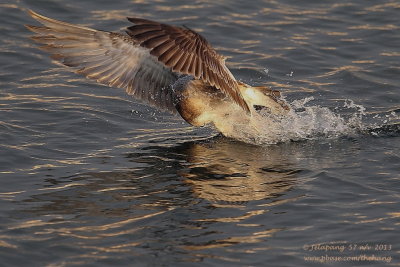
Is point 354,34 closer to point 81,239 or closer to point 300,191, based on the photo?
point 300,191

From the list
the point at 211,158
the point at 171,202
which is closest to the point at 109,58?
the point at 211,158

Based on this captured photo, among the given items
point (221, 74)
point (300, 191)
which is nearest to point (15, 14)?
point (221, 74)

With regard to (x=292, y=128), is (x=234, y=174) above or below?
below

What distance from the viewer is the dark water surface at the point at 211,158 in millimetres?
6512

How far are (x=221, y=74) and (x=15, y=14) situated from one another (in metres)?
5.57

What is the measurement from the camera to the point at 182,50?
7.61 meters

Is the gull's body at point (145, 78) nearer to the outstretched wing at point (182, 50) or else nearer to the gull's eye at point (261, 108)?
the gull's eye at point (261, 108)

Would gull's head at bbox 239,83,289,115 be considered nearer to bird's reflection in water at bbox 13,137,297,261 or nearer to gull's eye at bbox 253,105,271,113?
gull's eye at bbox 253,105,271,113

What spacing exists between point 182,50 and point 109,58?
1.61m

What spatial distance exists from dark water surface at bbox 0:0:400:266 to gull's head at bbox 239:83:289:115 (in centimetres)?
43

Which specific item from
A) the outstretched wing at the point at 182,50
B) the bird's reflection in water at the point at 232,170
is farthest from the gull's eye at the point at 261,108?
the outstretched wing at the point at 182,50

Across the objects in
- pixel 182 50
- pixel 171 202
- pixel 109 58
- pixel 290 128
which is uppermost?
pixel 182 50

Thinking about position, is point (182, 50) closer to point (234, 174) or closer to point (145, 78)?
point (234, 174)

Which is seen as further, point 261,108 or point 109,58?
point 261,108
